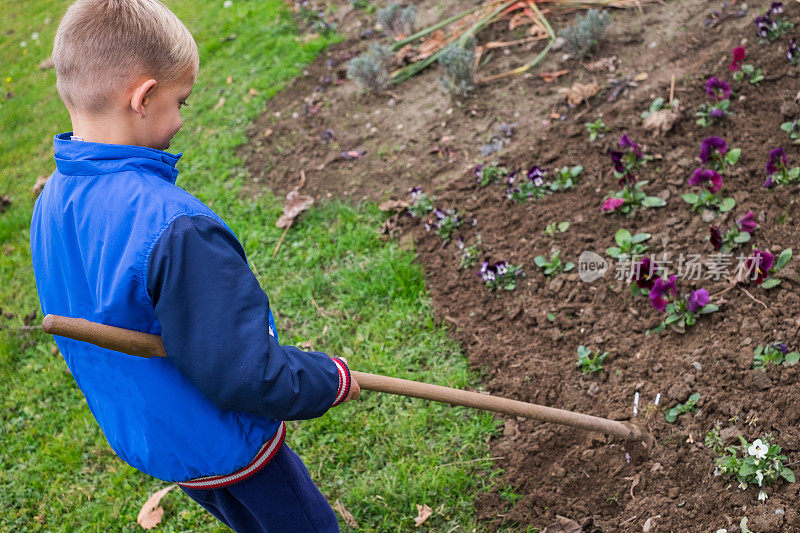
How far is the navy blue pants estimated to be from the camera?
2061mm

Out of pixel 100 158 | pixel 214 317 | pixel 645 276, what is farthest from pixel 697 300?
pixel 100 158

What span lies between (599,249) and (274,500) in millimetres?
2260

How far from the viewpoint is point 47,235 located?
183cm

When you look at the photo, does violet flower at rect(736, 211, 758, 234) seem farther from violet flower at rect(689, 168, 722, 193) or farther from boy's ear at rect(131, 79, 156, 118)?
boy's ear at rect(131, 79, 156, 118)

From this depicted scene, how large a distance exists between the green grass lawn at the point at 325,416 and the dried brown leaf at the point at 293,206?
3.5 inches

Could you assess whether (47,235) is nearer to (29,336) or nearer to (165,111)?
(165,111)

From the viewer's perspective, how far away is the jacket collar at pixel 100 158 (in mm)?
1701

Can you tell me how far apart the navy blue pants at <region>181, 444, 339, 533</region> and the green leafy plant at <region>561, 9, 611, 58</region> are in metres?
3.76

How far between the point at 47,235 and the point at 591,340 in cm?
241

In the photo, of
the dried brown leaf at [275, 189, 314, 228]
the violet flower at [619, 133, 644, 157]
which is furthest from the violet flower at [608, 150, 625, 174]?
the dried brown leaf at [275, 189, 314, 228]

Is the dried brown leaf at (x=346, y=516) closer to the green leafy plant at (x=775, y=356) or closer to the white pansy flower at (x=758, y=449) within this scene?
the white pansy flower at (x=758, y=449)

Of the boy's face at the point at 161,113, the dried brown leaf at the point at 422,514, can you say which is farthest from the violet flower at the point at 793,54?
the boy's face at the point at 161,113

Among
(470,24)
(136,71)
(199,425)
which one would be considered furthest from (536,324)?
(470,24)

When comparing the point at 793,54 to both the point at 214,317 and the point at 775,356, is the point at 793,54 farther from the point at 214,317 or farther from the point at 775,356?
the point at 214,317
